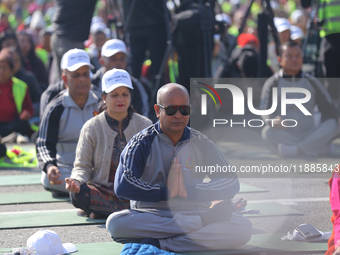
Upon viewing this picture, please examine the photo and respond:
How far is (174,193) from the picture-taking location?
12.0 feet

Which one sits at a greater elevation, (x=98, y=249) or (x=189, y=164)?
(x=189, y=164)

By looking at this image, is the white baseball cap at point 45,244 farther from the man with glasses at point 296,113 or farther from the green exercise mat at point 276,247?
the man with glasses at point 296,113

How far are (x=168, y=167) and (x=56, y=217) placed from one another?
4.78 feet

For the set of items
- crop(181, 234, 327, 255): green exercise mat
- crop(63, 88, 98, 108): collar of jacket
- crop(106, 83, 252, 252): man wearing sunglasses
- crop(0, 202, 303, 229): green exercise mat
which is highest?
crop(63, 88, 98, 108): collar of jacket

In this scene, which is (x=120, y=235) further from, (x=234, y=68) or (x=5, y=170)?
(x=234, y=68)

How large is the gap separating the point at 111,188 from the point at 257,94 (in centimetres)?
520

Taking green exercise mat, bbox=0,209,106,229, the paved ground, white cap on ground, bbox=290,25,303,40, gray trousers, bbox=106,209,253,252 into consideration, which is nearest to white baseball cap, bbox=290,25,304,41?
white cap on ground, bbox=290,25,303,40

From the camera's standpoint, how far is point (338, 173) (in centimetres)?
306

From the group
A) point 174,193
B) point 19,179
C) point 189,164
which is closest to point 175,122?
point 189,164

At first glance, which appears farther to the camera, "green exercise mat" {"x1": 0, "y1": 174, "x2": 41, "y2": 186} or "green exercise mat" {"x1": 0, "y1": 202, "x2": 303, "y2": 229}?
"green exercise mat" {"x1": 0, "y1": 174, "x2": 41, "y2": 186}

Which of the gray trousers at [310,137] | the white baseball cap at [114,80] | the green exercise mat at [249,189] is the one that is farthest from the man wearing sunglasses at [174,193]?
the gray trousers at [310,137]

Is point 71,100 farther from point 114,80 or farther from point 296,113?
point 296,113

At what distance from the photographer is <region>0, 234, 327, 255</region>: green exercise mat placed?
12.1 ft

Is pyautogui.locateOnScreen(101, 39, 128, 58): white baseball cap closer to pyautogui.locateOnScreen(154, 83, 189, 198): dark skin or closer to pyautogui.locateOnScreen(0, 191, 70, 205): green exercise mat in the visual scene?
pyautogui.locateOnScreen(0, 191, 70, 205): green exercise mat
